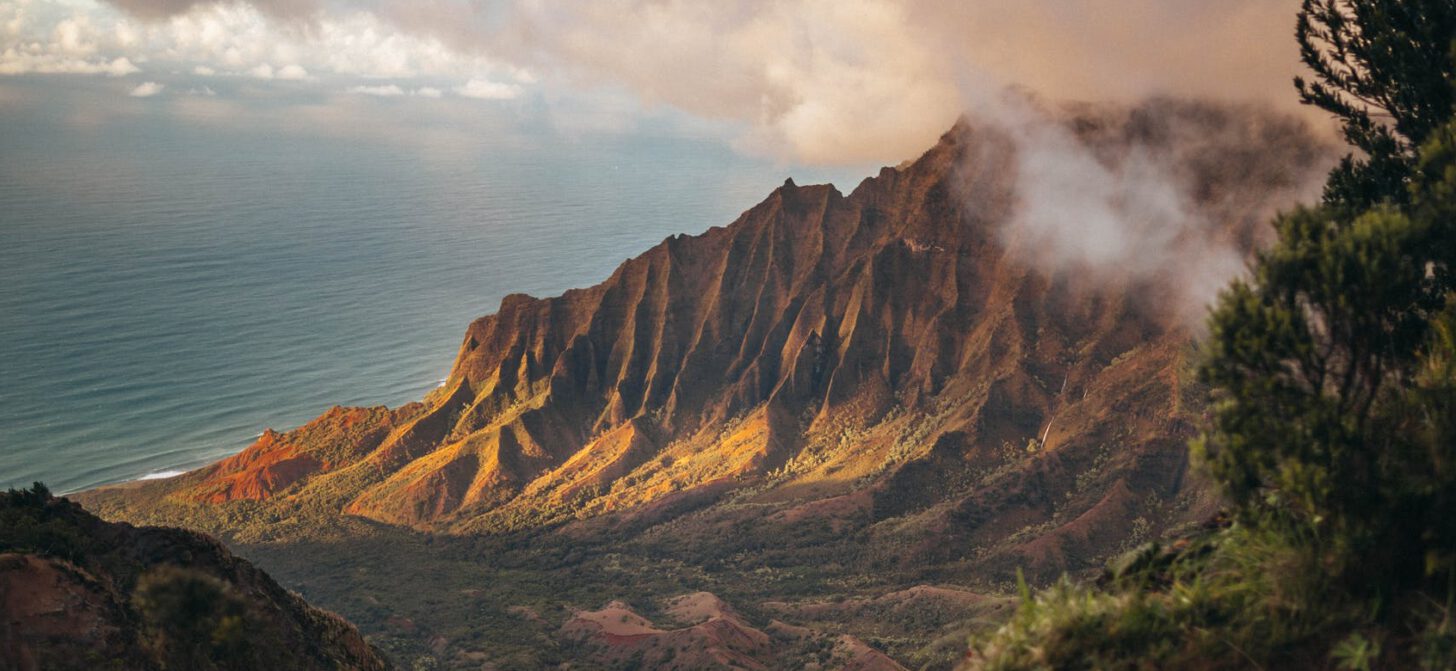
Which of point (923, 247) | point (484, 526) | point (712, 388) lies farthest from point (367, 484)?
point (923, 247)

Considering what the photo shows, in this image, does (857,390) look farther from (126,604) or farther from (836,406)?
(126,604)

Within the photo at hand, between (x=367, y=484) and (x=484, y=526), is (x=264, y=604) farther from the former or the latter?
(x=367, y=484)

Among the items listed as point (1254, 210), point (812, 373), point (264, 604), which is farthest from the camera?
point (812, 373)

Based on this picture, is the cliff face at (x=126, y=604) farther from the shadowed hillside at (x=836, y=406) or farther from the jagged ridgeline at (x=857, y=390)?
the jagged ridgeline at (x=857, y=390)

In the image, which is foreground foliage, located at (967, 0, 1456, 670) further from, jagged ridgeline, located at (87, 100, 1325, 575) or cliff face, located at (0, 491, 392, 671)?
jagged ridgeline, located at (87, 100, 1325, 575)

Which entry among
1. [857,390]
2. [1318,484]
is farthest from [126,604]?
[857,390]

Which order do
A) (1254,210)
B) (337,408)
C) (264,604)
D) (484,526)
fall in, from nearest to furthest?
(264,604) < (1254,210) < (484,526) < (337,408)
